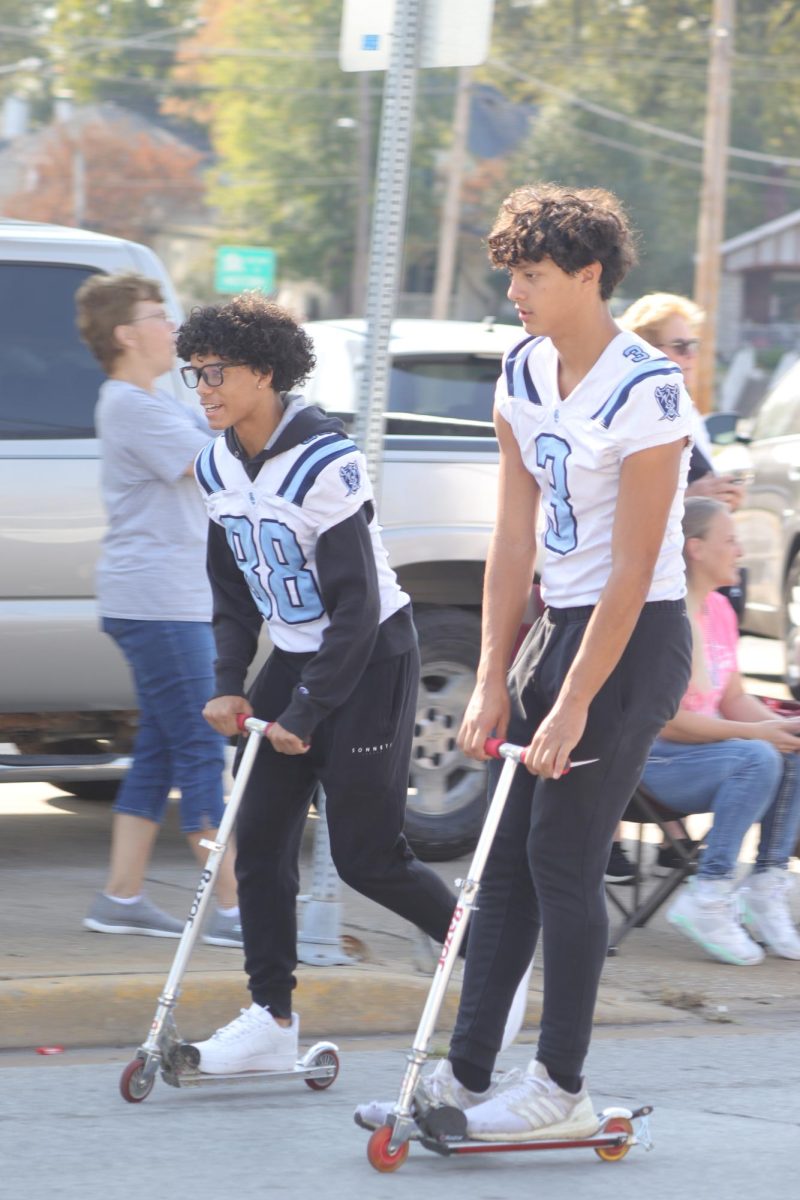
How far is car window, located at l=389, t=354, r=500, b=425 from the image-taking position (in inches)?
330

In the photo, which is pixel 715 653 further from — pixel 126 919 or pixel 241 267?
pixel 241 267

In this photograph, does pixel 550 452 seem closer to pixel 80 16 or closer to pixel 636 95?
pixel 636 95

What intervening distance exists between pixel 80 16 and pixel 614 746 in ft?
262

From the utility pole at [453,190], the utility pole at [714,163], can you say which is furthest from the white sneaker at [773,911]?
the utility pole at [453,190]

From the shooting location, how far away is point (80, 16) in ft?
259

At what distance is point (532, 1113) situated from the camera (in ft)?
13.2

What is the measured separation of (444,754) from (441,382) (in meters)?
1.90

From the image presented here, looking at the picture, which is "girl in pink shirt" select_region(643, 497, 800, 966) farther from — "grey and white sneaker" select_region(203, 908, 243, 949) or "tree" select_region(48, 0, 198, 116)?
"tree" select_region(48, 0, 198, 116)

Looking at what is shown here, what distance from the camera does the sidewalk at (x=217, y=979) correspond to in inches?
198

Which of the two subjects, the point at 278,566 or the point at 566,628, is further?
the point at 278,566

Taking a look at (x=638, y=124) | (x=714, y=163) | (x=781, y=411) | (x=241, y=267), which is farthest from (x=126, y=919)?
(x=638, y=124)

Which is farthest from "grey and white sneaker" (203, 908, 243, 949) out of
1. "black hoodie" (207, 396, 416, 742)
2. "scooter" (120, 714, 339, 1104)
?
"black hoodie" (207, 396, 416, 742)

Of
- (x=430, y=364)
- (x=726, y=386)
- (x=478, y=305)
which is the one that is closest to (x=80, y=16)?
(x=478, y=305)

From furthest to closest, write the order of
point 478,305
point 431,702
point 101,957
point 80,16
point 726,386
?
point 80,16 < point 478,305 < point 726,386 < point 431,702 < point 101,957
